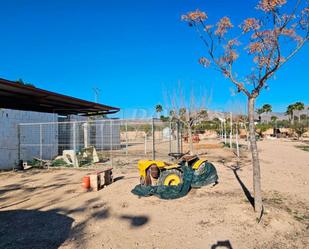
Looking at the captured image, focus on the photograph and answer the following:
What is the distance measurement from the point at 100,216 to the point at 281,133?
167ft

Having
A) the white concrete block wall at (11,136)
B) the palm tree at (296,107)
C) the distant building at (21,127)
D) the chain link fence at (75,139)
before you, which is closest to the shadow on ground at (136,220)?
the chain link fence at (75,139)

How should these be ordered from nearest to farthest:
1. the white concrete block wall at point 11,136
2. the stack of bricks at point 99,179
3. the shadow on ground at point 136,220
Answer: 1. the shadow on ground at point 136,220
2. the stack of bricks at point 99,179
3. the white concrete block wall at point 11,136

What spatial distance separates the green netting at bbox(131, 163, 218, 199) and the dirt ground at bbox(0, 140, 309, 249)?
0.20 metres

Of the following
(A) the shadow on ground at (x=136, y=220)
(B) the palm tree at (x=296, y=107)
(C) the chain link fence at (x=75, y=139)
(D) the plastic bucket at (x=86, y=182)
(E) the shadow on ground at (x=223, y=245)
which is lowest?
(E) the shadow on ground at (x=223, y=245)

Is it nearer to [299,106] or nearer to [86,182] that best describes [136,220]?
[86,182]

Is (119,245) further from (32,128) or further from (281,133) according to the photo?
(281,133)

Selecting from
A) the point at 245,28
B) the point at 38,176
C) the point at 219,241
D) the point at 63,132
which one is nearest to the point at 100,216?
the point at 219,241

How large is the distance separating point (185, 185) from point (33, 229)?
12.5 ft

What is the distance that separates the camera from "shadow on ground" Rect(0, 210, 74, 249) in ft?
16.3

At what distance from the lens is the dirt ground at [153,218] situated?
16.2 feet

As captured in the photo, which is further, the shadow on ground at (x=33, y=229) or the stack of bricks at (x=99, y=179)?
the stack of bricks at (x=99, y=179)

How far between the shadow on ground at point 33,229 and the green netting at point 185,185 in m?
2.27

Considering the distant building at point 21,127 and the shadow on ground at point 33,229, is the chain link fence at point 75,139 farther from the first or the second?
the shadow on ground at point 33,229

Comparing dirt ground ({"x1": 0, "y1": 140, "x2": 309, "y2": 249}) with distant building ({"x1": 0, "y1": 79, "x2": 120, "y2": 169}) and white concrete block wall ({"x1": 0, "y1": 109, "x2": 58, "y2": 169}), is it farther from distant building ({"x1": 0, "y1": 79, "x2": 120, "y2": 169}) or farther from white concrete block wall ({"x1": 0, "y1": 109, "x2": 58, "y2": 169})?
white concrete block wall ({"x1": 0, "y1": 109, "x2": 58, "y2": 169})
